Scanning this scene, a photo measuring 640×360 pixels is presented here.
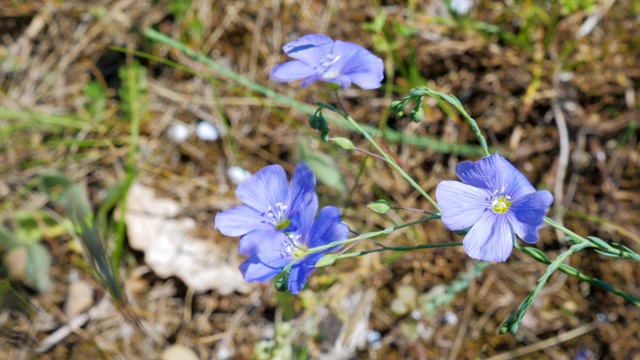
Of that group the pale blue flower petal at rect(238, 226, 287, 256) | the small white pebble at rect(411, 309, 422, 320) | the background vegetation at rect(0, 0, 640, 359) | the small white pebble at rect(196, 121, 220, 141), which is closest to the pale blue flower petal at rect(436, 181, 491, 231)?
the pale blue flower petal at rect(238, 226, 287, 256)


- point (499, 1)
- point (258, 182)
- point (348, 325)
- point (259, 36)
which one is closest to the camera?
point (258, 182)

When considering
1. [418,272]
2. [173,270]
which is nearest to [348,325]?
[418,272]

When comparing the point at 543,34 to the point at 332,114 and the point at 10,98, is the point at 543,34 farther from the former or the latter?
the point at 10,98

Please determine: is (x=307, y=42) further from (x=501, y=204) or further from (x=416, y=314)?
(x=416, y=314)

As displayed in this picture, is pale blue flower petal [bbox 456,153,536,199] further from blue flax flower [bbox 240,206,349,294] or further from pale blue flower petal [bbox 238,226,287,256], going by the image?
pale blue flower petal [bbox 238,226,287,256]

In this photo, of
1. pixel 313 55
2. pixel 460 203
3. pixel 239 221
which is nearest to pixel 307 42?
pixel 313 55
